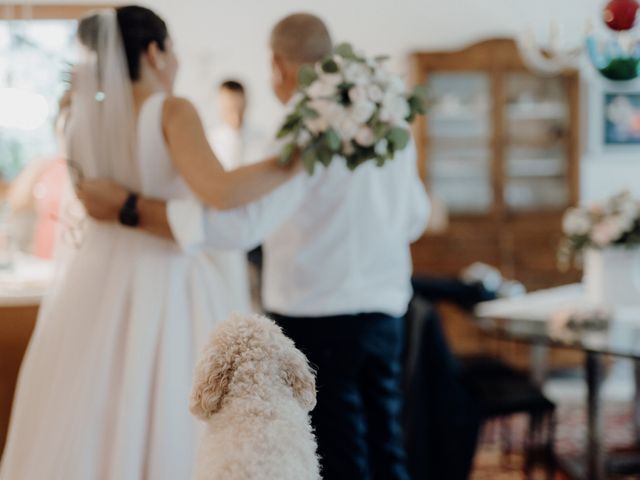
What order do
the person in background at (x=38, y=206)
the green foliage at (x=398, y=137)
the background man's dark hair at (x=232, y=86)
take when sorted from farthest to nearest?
the background man's dark hair at (x=232, y=86), the person in background at (x=38, y=206), the green foliage at (x=398, y=137)

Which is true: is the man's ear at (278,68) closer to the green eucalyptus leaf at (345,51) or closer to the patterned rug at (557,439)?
the green eucalyptus leaf at (345,51)

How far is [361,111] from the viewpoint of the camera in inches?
68.1

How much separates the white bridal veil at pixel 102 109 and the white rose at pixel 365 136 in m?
0.51

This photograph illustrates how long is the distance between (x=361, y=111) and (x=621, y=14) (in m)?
1.14

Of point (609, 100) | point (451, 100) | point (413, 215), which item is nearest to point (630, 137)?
point (609, 100)

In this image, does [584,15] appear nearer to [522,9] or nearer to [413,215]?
[522,9]

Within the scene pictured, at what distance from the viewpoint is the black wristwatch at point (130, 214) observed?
175 cm

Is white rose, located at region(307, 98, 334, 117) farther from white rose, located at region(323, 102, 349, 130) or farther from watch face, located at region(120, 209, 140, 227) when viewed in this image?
watch face, located at region(120, 209, 140, 227)

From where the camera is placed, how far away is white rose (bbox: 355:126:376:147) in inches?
68.3

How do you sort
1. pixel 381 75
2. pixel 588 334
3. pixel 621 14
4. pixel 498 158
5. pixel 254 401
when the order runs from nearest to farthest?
pixel 254 401 → pixel 381 75 → pixel 621 14 → pixel 588 334 → pixel 498 158

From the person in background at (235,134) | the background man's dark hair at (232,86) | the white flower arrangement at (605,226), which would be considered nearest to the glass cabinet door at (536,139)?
the person in background at (235,134)

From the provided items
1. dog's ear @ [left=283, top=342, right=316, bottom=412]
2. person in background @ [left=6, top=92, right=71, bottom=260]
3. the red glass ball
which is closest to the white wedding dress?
dog's ear @ [left=283, top=342, right=316, bottom=412]

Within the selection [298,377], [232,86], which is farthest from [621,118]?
[298,377]

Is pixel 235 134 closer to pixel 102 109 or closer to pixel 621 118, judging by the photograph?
pixel 621 118
